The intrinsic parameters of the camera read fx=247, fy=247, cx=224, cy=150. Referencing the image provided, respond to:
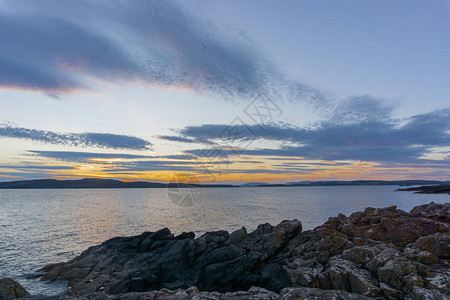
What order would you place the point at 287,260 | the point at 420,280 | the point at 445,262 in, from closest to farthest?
the point at 420,280, the point at 445,262, the point at 287,260

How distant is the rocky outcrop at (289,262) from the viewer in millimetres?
13367

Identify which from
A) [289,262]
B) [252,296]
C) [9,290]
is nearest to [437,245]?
[289,262]

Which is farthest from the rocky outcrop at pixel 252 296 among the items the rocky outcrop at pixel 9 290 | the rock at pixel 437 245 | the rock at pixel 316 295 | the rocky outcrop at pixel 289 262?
the rock at pixel 437 245

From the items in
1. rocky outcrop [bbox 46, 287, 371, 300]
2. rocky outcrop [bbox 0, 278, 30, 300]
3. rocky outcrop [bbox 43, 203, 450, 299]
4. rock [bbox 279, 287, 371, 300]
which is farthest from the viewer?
rocky outcrop [bbox 43, 203, 450, 299]

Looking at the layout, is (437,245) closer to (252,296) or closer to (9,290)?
(252,296)

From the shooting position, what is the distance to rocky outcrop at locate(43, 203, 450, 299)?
526 inches

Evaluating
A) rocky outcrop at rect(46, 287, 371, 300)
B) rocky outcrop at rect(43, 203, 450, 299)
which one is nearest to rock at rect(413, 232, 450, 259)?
rocky outcrop at rect(43, 203, 450, 299)

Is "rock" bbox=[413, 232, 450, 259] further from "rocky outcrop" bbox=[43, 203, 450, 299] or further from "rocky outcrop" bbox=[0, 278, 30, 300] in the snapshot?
"rocky outcrop" bbox=[0, 278, 30, 300]

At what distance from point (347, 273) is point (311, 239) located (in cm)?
1192

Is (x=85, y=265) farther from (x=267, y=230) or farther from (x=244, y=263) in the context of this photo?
(x=267, y=230)

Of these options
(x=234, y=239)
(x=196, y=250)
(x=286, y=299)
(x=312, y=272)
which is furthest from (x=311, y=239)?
(x=286, y=299)

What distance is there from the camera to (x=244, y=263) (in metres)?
24.8

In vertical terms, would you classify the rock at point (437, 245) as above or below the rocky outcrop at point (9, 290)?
above

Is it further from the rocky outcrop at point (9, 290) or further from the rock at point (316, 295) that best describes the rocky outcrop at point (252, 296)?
the rocky outcrop at point (9, 290)
